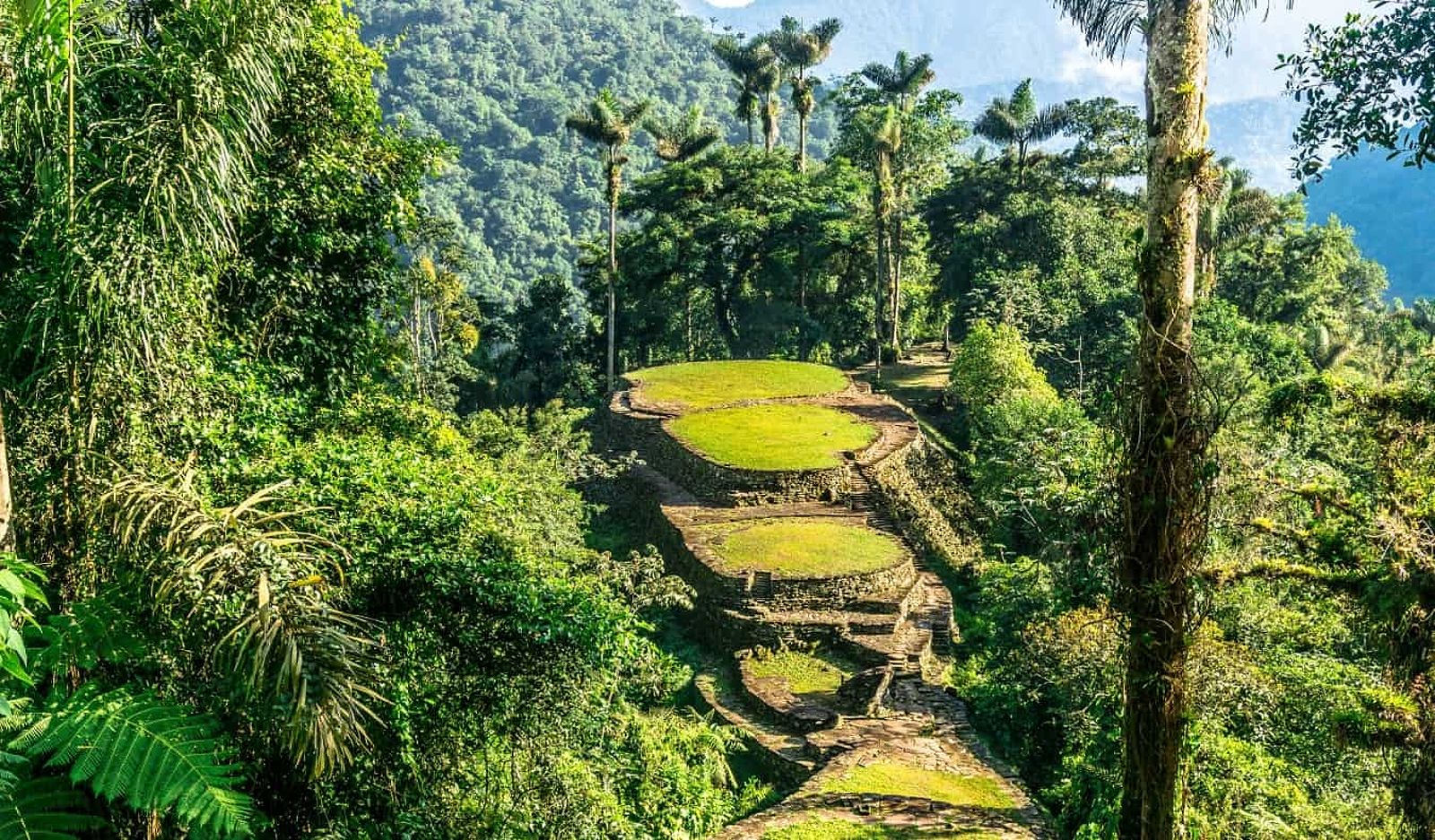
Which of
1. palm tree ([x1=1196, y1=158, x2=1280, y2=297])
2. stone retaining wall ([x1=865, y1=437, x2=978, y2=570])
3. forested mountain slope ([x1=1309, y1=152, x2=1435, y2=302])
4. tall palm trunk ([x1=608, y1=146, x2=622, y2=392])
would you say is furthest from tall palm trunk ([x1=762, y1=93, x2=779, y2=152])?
forested mountain slope ([x1=1309, y1=152, x2=1435, y2=302])

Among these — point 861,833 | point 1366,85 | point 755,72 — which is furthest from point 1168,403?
point 755,72

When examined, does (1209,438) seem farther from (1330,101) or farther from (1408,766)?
(1330,101)

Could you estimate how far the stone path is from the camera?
33.3 ft

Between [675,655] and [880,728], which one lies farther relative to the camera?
[675,655]

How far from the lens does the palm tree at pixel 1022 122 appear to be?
108ft

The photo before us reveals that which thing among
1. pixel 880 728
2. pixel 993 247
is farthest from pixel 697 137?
pixel 880 728

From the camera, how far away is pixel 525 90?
7812cm

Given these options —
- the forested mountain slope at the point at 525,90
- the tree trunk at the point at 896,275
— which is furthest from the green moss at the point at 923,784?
Answer: the forested mountain slope at the point at 525,90

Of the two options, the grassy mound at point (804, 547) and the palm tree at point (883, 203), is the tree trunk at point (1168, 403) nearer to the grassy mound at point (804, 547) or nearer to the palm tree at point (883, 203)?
the grassy mound at point (804, 547)

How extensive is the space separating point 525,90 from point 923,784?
7502 centimetres

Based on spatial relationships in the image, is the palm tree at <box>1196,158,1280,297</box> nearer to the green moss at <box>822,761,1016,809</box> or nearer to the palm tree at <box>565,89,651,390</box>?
the palm tree at <box>565,89,651,390</box>

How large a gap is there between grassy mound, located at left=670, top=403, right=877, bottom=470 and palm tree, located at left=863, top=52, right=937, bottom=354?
7671 mm

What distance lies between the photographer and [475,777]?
6.89 metres

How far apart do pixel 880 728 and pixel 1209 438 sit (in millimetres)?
9646
